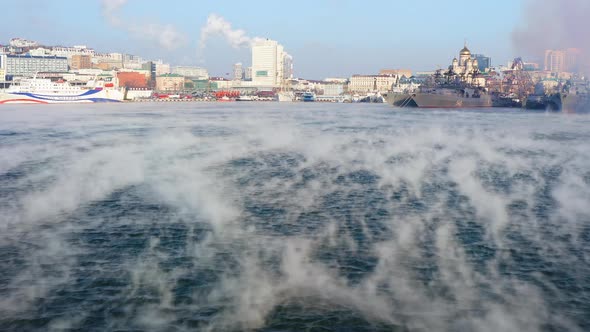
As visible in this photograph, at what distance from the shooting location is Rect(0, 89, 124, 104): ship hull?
292 feet

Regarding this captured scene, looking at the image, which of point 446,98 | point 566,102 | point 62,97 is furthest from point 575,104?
point 62,97

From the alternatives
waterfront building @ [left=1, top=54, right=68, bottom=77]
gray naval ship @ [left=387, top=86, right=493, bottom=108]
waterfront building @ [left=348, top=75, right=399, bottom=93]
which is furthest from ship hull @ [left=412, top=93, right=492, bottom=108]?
waterfront building @ [left=1, top=54, right=68, bottom=77]

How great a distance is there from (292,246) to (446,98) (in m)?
80.0

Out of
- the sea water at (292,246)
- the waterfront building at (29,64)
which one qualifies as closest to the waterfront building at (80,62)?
the waterfront building at (29,64)

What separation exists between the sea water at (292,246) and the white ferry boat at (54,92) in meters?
75.6

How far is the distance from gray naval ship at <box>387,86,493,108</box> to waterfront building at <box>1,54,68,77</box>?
9491cm

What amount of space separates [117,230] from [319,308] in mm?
5209

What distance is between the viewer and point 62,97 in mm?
93688

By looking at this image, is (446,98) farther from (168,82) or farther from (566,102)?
(168,82)

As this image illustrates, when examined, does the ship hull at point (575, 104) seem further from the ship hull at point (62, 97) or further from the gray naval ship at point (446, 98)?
the ship hull at point (62, 97)

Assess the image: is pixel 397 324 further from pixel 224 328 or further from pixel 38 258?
pixel 38 258

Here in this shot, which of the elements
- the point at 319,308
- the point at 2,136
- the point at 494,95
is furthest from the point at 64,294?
the point at 494,95

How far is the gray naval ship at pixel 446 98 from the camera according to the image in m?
85.1

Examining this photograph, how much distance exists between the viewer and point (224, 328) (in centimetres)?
649
